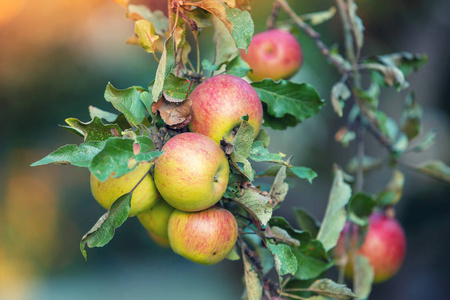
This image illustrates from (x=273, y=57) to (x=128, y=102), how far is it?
1.59ft

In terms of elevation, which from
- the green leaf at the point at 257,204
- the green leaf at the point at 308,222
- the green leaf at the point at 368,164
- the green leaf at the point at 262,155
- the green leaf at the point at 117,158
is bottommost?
the green leaf at the point at 368,164

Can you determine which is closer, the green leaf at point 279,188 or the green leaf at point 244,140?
the green leaf at point 244,140

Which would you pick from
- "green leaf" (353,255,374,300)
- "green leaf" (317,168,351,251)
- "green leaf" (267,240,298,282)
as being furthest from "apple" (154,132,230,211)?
"green leaf" (353,255,374,300)

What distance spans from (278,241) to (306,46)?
4.68 feet

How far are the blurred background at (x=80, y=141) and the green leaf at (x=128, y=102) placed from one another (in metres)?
1.24

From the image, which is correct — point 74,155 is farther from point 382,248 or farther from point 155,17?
point 382,248

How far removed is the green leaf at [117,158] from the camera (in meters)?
0.48

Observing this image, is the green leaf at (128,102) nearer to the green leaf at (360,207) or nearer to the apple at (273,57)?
the apple at (273,57)

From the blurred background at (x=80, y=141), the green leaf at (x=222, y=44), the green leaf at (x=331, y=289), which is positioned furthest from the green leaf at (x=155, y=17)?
the blurred background at (x=80, y=141)

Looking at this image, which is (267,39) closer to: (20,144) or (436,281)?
(436,281)

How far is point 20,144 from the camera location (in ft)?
8.64

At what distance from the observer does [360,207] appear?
1014 mm

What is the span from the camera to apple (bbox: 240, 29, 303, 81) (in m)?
1.01

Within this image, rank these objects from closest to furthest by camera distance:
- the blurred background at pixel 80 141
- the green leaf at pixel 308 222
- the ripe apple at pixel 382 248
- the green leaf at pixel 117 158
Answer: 1. the green leaf at pixel 117 158
2. the green leaf at pixel 308 222
3. the ripe apple at pixel 382 248
4. the blurred background at pixel 80 141
